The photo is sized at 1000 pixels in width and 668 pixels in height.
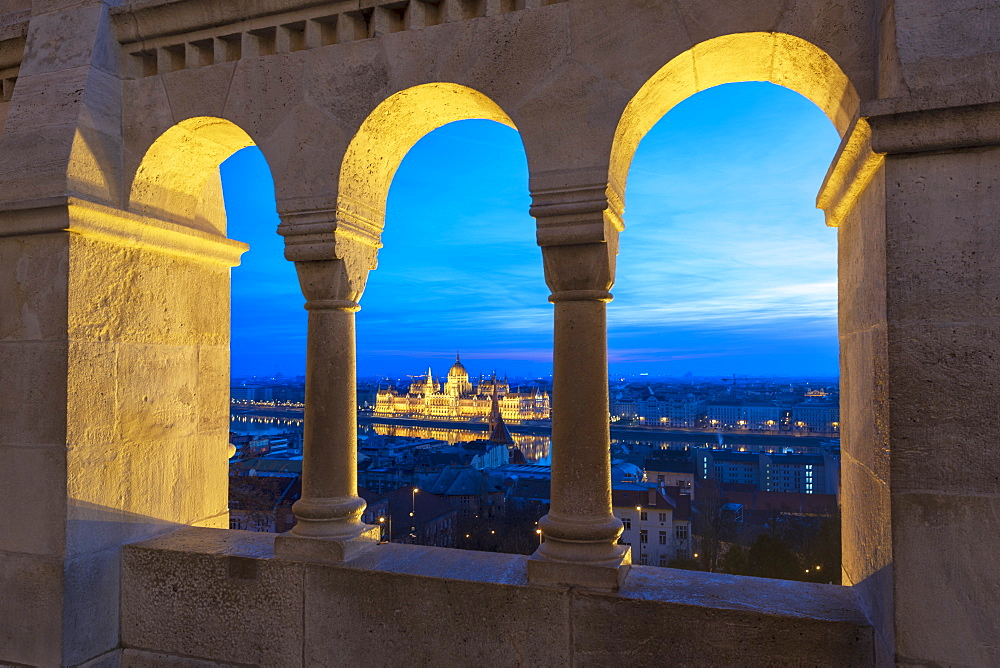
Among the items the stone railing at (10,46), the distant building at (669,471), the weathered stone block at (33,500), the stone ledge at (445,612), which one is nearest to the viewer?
the stone ledge at (445,612)

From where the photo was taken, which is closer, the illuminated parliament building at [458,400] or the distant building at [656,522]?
the distant building at [656,522]

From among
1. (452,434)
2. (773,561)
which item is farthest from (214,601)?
(452,434)

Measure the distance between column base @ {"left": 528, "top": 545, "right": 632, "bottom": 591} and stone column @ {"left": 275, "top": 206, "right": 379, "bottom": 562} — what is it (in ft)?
3.53

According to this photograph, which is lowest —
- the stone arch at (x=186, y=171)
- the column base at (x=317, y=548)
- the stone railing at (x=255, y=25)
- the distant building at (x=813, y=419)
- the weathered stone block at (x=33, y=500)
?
the distant building at (x=813, y=419)

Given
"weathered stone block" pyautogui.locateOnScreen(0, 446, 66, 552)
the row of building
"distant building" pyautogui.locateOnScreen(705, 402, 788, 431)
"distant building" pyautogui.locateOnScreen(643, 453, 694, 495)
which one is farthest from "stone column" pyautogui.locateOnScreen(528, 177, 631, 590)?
"distant building" pyautogui.locateOnScreen(705, 402, 788, 431)

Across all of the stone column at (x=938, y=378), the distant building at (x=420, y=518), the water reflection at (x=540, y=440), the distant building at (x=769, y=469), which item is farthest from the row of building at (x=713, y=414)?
the stone column at (x=938, y=378)

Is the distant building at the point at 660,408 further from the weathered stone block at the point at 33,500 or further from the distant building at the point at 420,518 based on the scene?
the weathered stone block at the point at 33,500

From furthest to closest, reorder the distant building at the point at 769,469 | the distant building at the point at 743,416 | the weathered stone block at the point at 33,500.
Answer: the distant building at the point at 743,416 < the distant building at the point at 769,469 < the weathered stone block at the point at 33,500

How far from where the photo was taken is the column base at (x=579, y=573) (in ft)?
9.64

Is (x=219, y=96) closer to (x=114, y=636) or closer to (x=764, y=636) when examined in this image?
(x=114, y=636)

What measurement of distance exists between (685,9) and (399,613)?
10.5 ft

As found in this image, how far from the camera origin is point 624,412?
6019cm

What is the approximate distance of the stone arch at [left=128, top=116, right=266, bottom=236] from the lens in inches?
154

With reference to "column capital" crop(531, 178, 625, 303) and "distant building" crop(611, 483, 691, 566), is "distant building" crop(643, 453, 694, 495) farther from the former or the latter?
"column capital" crop(531, 178, 625, 303)
